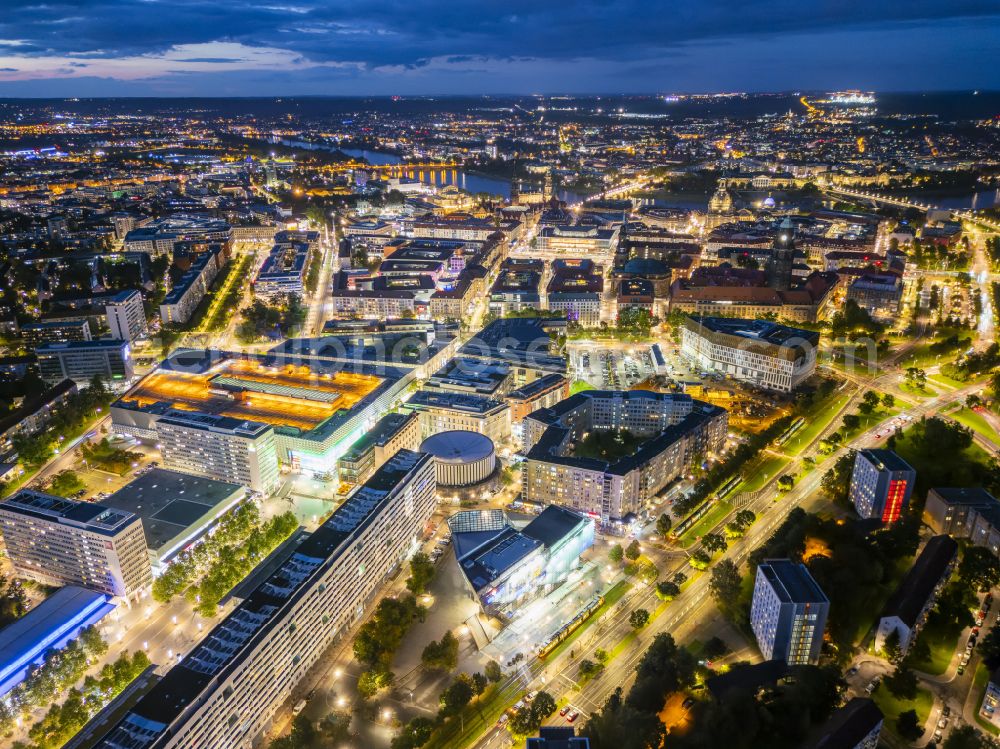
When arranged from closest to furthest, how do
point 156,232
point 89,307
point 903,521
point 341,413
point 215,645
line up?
1. point 215,645
2. point 903,521
3. point 341,413
4. point 89,307
5. point 156,232

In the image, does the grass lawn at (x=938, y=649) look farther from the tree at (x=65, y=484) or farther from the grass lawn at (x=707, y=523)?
the tree at (x=65, y=484)

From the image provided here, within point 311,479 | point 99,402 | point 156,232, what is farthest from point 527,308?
point 156,232

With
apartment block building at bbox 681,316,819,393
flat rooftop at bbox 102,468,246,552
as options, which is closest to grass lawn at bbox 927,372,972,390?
apartment block building at bbox 681,316,819,393

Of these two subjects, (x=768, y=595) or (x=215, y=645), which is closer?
(x=215, y=645)

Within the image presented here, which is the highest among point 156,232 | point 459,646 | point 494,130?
point 494,130

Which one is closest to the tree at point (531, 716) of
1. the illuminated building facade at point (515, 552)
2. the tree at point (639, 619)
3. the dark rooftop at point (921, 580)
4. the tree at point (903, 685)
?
the illuminated building facade at point (515, 552)

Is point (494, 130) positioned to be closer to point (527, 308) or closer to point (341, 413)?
point (527, 308)

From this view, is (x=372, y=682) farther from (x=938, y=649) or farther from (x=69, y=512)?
(x=938, y=649)
